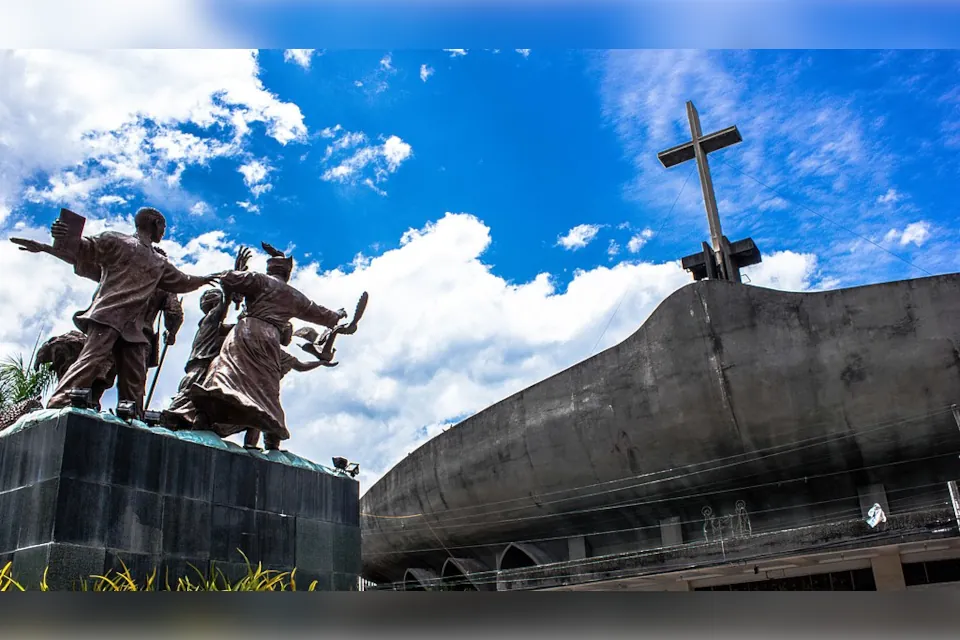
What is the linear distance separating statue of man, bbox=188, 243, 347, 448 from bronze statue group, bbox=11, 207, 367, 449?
0.01m

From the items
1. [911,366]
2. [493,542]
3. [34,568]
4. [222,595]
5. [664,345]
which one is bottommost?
[222,595]

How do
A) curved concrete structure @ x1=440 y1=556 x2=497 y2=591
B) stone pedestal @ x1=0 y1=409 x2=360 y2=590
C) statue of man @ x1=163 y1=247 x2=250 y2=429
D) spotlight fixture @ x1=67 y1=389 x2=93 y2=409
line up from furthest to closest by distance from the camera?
1. curved concrete structure @ x1=440 y1=556 x2=497 y2=591
2. statue of man @ x1=163 y1=247 x2=250 y2=429
3. spotlight fixture @ x1=67 y1=389 x2=93 y2=409
4. stone pedestal @ x1=0 y1=409 x2=360 y2=590

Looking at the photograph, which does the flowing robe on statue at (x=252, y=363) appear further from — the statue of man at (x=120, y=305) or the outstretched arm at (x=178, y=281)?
the statue of man at (x=120, y=305)

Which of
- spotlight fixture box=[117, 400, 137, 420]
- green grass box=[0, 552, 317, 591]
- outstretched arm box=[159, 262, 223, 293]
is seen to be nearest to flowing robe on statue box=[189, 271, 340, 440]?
outstretched arm box=[159, 262, 223, 293]

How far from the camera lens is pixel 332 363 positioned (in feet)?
30.2

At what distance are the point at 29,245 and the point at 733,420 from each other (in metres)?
16.5

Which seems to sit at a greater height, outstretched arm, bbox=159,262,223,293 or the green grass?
outstretched arm, bbox=159,262,223,293

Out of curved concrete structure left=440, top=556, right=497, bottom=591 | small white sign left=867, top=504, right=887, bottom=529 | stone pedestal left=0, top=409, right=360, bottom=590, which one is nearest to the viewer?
stone pedestal left=0, top=409, right=360, bottom=590

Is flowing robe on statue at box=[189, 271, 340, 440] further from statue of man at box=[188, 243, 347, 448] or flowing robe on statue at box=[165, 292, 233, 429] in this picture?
flowing robe on statue at box=[165, 292, 233, 429]

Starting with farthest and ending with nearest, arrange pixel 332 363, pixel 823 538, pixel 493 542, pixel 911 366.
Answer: pixel 493 542 < pixel 911 366 < pixel 823 538 < pixel 332 363

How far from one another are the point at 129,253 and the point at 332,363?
9.15 ft

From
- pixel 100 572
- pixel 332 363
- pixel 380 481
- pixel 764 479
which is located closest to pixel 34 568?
pixel 100 572

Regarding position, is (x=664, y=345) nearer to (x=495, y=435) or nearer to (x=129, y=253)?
(x=495, y=435)

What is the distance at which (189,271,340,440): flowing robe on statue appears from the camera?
7461 millimetres
